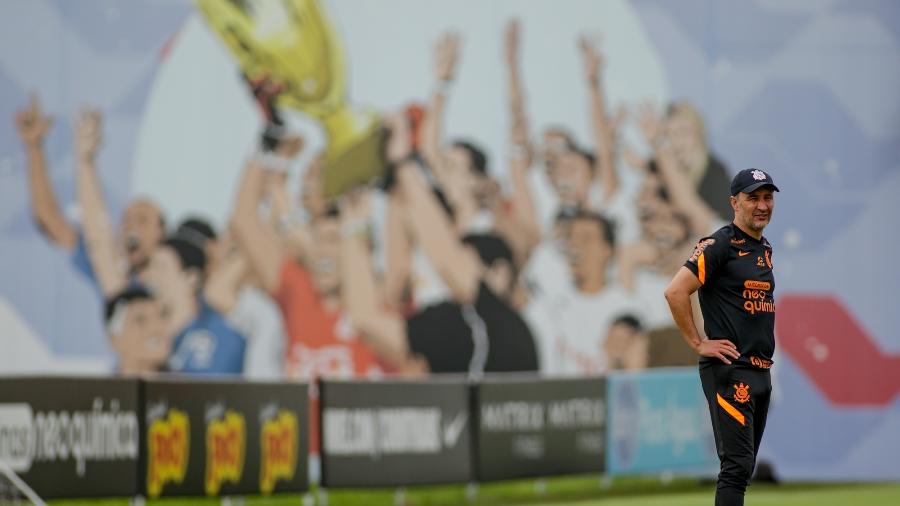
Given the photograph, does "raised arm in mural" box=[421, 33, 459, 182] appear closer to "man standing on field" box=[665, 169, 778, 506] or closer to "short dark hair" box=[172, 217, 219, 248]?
"short dark hair" box=[172, 217, 219, 248]

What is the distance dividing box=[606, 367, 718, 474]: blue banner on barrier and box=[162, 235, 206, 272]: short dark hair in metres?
5.19

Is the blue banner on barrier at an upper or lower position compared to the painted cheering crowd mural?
lower

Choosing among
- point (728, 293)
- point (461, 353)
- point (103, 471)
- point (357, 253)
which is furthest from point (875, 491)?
point (728, 293)

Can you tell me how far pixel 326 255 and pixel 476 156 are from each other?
2.68 m

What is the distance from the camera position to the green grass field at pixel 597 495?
54.0ft

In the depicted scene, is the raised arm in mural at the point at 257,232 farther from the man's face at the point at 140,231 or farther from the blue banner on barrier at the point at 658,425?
the blue banner on barrier at the point at 658,425

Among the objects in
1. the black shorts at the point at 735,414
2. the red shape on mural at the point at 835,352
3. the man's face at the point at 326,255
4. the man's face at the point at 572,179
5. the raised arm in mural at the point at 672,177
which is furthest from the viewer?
the red shape on mural at the point at 835,352

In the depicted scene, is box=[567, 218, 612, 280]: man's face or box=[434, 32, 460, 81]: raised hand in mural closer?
box=[434, 32, 460, 81]: raised hand in mural

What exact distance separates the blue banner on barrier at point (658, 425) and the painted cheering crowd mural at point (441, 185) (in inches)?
86.1

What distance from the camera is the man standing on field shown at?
325 inches

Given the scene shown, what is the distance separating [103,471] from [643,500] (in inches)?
274

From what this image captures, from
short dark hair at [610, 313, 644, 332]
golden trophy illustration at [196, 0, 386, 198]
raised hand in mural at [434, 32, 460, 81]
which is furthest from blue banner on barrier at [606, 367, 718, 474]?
raised hand in mural at [434, 32, 460, 81]

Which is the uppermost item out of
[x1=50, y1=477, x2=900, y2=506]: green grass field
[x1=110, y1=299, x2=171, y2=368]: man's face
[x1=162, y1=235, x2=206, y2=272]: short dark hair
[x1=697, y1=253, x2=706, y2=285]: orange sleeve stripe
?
[x1=162, y1=235, x2=206, y2=272]: short dark hair

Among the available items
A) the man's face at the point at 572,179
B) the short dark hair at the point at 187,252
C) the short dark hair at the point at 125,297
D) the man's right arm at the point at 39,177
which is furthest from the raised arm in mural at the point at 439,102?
the man's right arm at the point at 39,177
